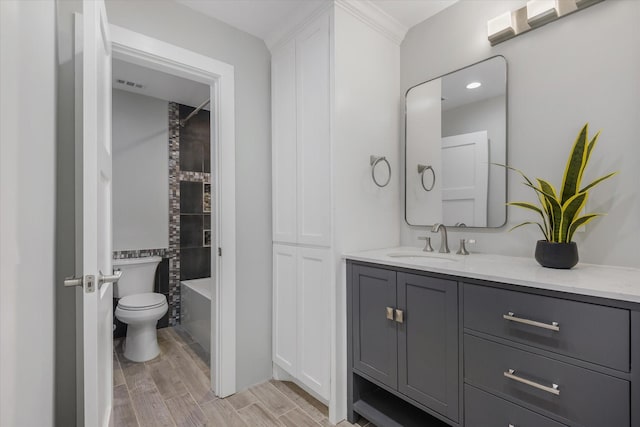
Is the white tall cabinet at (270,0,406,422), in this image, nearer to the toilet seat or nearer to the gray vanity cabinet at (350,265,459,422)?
the gray vanity cabinet at (350,265,459,422)

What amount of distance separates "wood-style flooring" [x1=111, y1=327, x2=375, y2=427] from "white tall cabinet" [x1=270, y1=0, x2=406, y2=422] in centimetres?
12

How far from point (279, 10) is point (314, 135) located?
0.82 metres

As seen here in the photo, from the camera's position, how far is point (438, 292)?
1362 millimetres

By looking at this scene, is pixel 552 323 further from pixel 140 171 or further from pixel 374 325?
pixel 140 171

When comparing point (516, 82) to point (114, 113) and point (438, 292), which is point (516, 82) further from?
point (114, 113)

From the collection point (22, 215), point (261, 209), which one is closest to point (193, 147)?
point (261, 209)

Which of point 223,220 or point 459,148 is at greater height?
point 459,148

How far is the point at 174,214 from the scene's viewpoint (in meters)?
3.35

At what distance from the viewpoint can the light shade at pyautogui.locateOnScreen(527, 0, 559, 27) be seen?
1.48m

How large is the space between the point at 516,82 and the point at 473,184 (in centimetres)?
58

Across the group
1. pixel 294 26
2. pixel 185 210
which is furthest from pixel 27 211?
pixel 185 210

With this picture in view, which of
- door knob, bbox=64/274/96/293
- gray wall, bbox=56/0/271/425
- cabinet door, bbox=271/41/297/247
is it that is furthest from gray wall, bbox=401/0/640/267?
door knob, bbox=64/274/96/293

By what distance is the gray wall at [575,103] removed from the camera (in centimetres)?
132

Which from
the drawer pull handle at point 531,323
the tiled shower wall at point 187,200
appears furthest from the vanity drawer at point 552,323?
the tiled shower wall at point 187,200
